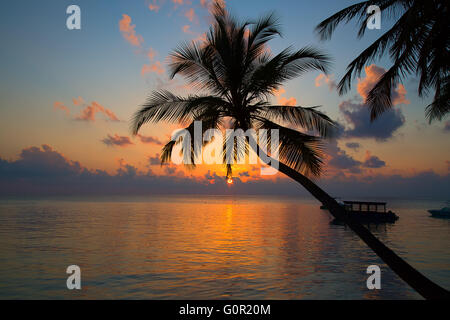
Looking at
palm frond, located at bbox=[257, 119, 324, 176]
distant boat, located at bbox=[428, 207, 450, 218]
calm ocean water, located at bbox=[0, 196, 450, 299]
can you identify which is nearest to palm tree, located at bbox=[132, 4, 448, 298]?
palm frond, located at bbox=[257, 119, 324, 176]

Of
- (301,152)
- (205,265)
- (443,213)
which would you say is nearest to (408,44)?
(301,152)

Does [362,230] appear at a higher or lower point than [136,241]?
higher

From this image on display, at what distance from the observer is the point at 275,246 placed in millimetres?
30438

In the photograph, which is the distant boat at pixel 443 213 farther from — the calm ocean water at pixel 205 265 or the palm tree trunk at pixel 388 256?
the palm tree trunk at pixel 388 256

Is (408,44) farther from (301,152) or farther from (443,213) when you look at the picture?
(443,213)

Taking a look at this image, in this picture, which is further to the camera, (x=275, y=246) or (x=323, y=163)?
(x=275, y=246)

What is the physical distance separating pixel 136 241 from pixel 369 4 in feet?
94.1

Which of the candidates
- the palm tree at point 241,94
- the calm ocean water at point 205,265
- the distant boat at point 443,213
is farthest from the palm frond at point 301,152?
the distant boat at point 443,213

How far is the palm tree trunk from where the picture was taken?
7345 millimetres

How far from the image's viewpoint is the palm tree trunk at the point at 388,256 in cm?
734

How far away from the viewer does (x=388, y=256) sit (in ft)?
25.1

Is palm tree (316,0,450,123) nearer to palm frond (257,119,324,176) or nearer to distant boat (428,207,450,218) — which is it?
palm frond (257,119,324,176)

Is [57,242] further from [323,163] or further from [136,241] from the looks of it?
[323,163]

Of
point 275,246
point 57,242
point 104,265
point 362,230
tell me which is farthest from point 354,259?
point 57,242
